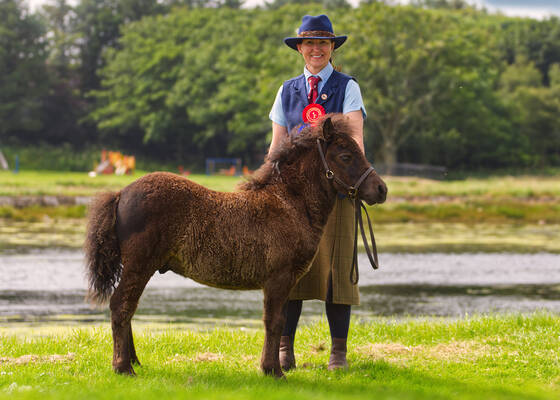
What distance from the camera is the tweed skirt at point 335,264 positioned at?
6734 millimetres

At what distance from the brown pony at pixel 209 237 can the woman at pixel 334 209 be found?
2.02 feet

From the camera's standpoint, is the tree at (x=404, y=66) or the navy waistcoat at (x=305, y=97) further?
the tree at (x=404, y=66)

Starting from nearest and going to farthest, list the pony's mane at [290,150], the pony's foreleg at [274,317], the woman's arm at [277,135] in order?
the pony's foreleg at [274,317] → the pony's mane at [290,150] → the woman's arm at [277,135]

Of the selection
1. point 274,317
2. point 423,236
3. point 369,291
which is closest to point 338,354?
point 274,317

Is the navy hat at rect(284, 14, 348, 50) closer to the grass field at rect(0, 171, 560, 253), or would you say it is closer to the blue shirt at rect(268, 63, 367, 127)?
the blue shirt at rect(268, 63, 367, 127)

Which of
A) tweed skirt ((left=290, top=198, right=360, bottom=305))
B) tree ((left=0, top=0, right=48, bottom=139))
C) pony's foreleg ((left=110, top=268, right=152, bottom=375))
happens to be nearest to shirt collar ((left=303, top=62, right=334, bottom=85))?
tweed skirt ((left=290, top=198, right=360, bottom=305))

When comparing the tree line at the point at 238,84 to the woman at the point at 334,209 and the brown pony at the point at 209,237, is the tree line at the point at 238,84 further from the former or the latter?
the brown pony at the point at 209,237

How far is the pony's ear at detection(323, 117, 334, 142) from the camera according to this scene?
604 cm

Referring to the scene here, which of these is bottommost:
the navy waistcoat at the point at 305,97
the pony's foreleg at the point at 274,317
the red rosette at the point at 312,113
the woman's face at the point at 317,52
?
the pony's foreleg at the point at 274,317

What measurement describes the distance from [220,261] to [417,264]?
13.7 m

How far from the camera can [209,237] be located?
19.1 feet

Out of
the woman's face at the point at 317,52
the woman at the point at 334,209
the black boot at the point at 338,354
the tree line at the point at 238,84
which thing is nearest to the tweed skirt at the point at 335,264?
the woman at the point at 334,209

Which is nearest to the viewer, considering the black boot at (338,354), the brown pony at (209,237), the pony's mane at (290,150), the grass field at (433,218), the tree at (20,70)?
the brown pony at (209,237)

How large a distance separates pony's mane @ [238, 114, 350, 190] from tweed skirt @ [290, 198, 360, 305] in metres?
0.76
